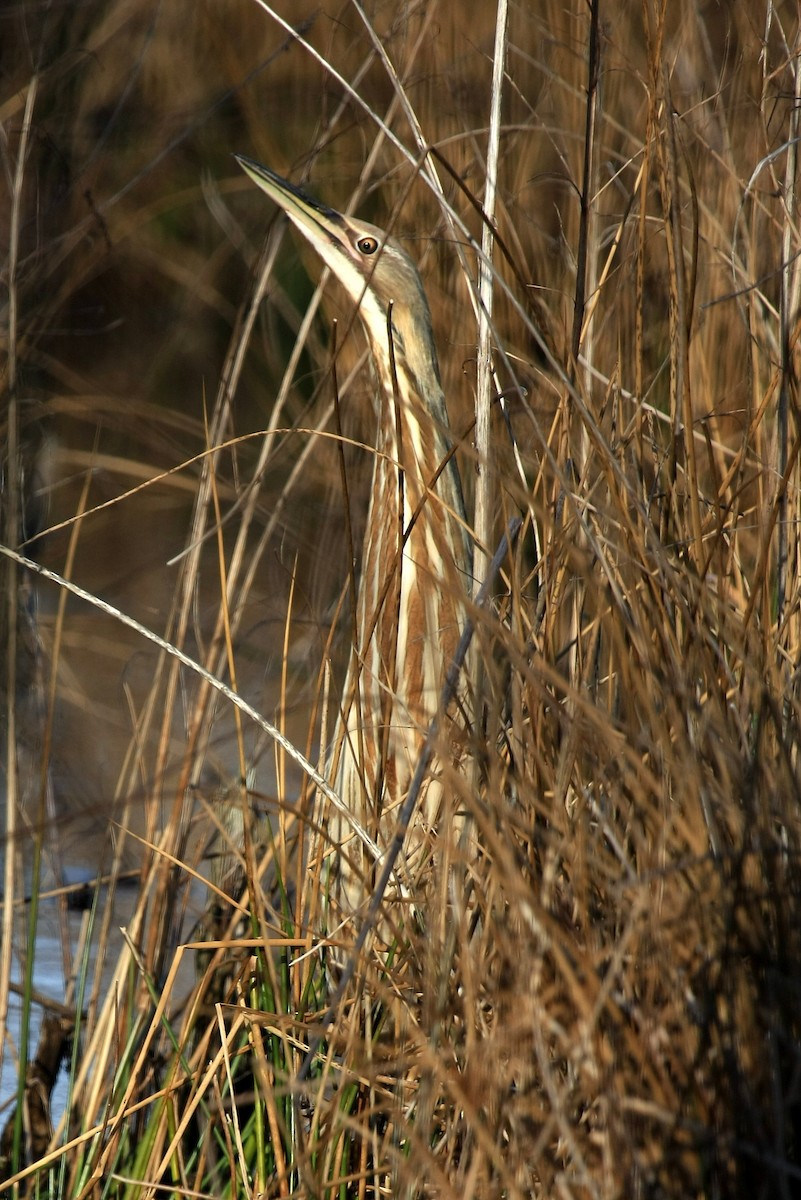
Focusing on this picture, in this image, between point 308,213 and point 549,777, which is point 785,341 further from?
point 308,213

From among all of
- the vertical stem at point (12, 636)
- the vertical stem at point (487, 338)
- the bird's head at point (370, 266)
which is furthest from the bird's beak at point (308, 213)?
the vertical stem at point (487, 338)

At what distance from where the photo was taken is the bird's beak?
1831 millimetres

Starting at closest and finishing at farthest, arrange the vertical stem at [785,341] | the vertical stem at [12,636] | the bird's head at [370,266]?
the vertical stem at [785,341]
the vertical stem at [12,636]
the bird's head at [370,266]

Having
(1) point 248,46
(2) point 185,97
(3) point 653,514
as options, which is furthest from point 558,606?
(1) point 248,46

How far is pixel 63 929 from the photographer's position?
1.81 metres

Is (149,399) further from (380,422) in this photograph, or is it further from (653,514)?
(653,514)

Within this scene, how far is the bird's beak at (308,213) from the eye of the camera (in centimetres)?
183

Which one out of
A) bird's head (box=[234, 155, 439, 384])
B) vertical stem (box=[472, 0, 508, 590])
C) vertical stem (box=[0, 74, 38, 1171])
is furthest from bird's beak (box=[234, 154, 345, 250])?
vertical stem (box=[472, 0, 508, 590])

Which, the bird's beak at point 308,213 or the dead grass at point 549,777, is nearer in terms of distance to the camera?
the dead grass at point 549,777

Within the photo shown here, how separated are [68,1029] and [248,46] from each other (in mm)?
3662

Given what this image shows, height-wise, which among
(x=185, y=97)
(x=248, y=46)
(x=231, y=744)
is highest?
(x=248, y=46)

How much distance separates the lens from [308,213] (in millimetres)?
1853

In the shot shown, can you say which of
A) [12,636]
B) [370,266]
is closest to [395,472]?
[370,266]

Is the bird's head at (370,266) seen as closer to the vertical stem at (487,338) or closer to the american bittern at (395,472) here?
the american bittern at (395,472)
